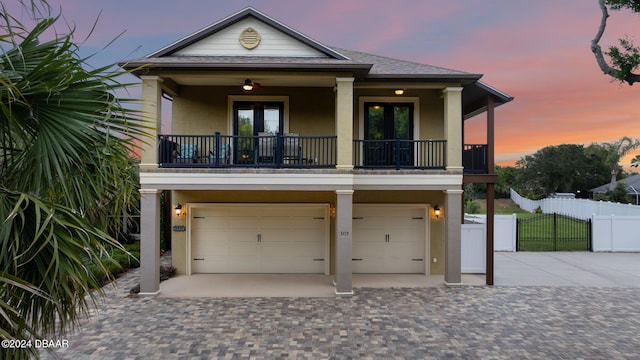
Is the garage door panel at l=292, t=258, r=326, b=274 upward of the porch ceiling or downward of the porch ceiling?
downward

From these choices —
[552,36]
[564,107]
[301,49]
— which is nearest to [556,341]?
[301,49]

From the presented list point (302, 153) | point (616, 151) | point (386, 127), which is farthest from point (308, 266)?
point (616, 151)

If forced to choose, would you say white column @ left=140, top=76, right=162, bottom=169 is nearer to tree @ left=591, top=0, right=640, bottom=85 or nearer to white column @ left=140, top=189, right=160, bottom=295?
white column @ left=140, top=189, right=160, bottom=295

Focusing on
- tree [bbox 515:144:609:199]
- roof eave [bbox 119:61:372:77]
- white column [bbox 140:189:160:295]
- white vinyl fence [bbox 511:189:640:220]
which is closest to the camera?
roof eave [bbox 119:61:372:77]

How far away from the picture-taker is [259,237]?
431 inches

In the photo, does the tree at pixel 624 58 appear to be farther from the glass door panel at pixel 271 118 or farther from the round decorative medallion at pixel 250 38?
the glass door panel at pixel 271 118

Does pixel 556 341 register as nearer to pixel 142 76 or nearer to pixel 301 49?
pixel 301 49

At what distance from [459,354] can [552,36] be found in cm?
1677

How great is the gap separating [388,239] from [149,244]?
674 centimetres

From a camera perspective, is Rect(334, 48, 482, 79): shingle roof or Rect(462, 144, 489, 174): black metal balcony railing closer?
Rect(334, 48, 482, 79): shingle roof

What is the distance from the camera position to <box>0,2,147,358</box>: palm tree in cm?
259

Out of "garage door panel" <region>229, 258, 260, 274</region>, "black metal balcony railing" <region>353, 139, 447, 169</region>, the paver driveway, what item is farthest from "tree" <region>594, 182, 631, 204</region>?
"garage door panel" <region>229, 258, 260, 274</region>

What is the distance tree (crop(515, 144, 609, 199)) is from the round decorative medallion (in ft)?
149

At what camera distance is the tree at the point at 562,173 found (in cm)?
4675
